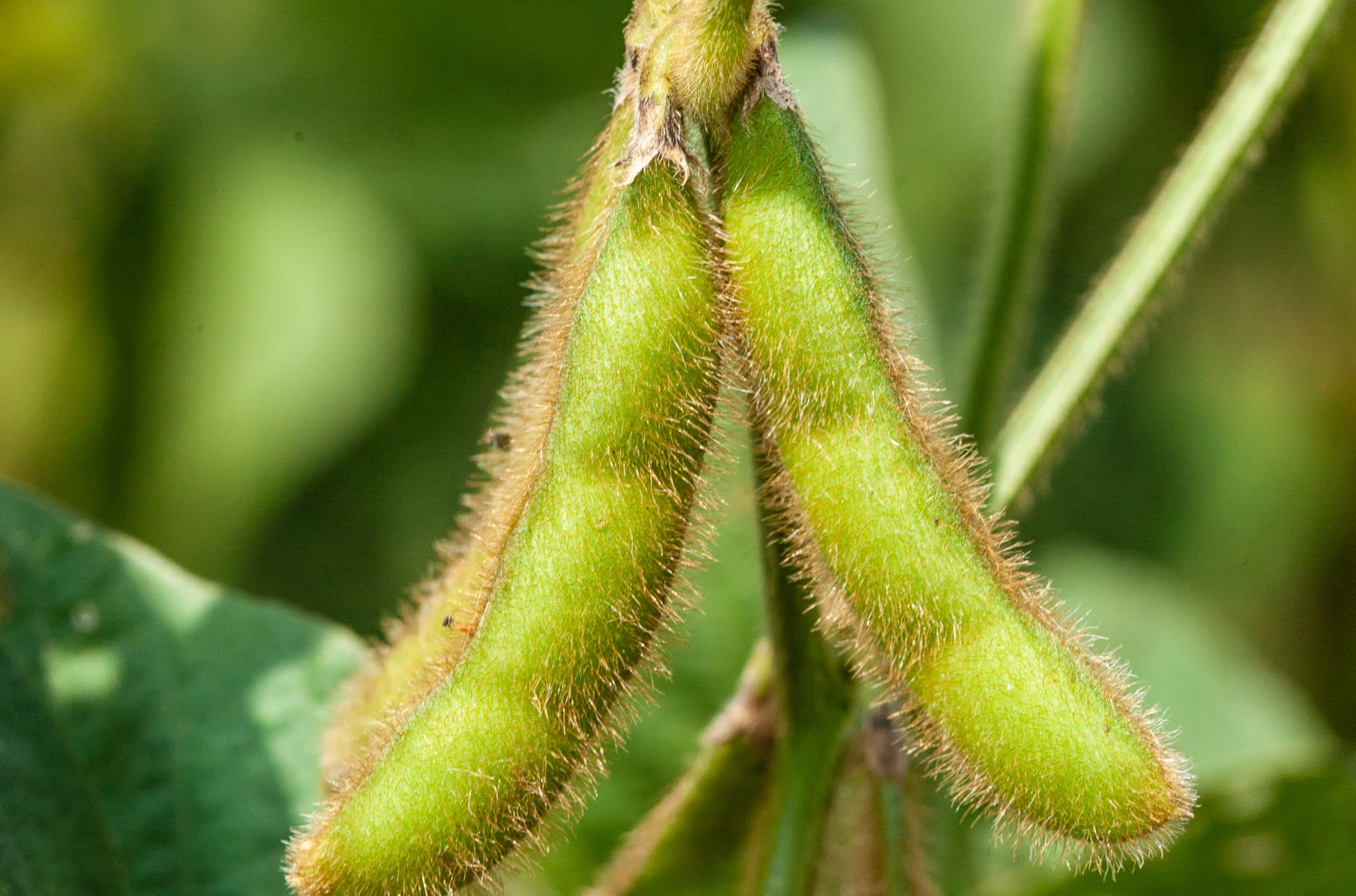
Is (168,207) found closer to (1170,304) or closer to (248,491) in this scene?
(248,491)

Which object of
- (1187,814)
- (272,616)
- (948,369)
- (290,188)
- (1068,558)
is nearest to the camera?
(1187,814)

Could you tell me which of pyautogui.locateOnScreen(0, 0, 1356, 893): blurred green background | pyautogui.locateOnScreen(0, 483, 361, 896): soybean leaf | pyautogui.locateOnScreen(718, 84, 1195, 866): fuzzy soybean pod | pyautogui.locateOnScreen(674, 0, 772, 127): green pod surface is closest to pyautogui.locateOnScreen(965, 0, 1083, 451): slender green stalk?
pyautogui.locateOnScreen(718, 84, 1195, 866): fuzzy soybean pod

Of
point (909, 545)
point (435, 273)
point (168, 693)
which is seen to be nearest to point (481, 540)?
point (909, 545)

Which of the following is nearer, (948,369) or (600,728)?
(600,728)

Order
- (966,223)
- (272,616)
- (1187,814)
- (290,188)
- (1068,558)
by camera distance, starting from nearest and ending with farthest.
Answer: (1187,814)
(272,616)
(1068,558)
(290,188)
(966,223)

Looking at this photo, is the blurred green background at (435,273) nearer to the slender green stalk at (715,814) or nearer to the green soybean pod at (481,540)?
the slender green stalk at (715,814)

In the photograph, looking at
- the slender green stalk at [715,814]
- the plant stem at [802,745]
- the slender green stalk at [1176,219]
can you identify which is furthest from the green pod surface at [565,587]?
the slender green stalk at [1176,219]

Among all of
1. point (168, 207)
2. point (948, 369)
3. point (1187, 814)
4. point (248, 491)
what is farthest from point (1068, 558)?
point (168, 207)

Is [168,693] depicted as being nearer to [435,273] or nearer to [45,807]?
[45,807]
